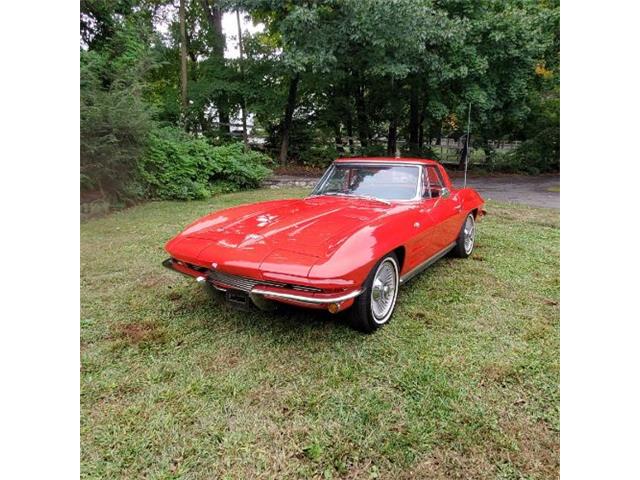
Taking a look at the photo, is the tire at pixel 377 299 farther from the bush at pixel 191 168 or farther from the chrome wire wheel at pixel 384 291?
the bush at pixel 191 168

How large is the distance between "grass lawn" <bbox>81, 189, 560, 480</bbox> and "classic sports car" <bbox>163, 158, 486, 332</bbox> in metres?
0.37

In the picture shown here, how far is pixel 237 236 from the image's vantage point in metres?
3.06

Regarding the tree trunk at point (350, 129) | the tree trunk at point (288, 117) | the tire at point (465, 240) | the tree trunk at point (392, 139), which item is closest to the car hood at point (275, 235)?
the tire at point (465, 240)

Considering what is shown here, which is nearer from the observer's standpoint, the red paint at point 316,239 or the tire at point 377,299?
the red paint at point 316,239

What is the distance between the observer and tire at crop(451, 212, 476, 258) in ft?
16.0

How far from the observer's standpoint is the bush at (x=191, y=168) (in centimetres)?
917

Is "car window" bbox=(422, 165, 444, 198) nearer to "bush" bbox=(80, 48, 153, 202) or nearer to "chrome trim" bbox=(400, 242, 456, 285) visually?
"chrome trim" bbox=(400, 242, 456, 285)

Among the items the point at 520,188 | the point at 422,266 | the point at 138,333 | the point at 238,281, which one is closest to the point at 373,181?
the point at 422,266

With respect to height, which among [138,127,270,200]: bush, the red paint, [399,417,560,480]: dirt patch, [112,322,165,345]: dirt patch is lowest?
[399,417,560,480]: dirt patch

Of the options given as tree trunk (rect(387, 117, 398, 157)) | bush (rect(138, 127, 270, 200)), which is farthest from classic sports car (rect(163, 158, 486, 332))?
tree trunk (rect(387, 117, 398, 157))

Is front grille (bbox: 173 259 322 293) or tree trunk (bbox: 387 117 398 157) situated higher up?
tree trunk (bbox: 387 117 398 157)
